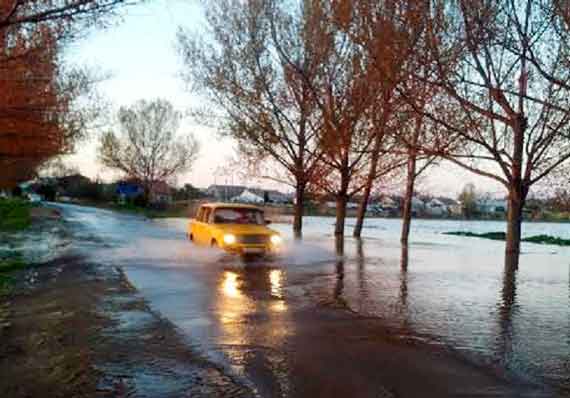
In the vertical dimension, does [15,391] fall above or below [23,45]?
below

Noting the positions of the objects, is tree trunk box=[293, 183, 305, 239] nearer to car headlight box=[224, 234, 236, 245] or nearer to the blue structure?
car headlight box=[224, 234, 236, 245]

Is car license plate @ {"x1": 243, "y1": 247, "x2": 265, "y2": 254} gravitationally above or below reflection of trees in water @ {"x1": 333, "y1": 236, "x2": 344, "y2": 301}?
above

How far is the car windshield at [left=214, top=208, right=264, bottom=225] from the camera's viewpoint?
19031mm

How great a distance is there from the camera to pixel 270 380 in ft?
19.6

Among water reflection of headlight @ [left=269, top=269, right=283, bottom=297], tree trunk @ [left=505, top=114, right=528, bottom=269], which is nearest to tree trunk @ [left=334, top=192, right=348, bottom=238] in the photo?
tree trunk @ [left=505, top=114, right=528, bottom=269]

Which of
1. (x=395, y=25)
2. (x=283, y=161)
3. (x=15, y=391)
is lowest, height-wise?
(x=15, y=391)

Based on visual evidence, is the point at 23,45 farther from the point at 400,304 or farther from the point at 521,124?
the point at 521,124

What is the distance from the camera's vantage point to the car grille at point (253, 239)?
17641 mm

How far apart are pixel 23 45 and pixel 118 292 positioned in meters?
6.92

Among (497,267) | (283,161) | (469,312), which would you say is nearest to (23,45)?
(469,312)

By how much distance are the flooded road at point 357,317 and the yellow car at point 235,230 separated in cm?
43

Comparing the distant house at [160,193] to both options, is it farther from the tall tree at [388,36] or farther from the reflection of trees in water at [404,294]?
the reflection of trees in water at [404,294]

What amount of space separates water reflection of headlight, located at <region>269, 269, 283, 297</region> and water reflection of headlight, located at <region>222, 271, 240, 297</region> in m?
0.65

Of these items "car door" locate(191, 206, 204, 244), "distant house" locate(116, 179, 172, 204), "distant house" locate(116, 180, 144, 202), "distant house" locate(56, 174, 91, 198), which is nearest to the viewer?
"car door" locate(191, 206, 204, 244)
